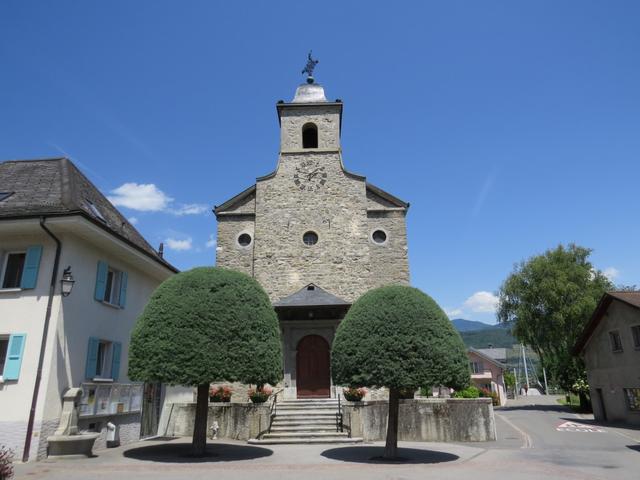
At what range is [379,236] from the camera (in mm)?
22844

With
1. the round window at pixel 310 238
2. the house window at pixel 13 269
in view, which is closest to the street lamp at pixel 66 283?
the house window at pixel 13 269

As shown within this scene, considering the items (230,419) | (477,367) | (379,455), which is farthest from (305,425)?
(477,367)

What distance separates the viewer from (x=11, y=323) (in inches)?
436

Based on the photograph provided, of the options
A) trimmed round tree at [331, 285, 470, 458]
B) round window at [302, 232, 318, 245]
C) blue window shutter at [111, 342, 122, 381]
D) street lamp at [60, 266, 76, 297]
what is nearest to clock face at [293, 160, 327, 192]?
round window at [302, 232, 318, 245]

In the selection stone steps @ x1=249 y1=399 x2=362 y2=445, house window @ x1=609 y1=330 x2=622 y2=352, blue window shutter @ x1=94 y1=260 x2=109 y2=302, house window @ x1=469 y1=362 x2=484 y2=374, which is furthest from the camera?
house window @ x1=469 y1=362 x2=484 y2=374

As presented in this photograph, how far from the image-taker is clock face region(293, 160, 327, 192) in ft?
76.0

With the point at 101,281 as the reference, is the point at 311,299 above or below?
above

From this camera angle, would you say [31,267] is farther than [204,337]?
Yes

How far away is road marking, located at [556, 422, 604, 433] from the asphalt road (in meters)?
3.16

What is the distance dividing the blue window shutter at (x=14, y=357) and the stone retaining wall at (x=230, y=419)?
20.9ft

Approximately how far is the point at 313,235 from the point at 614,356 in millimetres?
15273

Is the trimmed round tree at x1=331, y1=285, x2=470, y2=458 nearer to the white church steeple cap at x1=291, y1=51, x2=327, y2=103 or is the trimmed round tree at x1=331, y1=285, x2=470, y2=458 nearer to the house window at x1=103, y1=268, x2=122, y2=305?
the house window at x1=103, y1=268, x2=122, y2=305

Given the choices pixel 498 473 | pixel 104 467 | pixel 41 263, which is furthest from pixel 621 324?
pixel 41 263

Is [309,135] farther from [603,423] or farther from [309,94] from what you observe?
[603,423]
